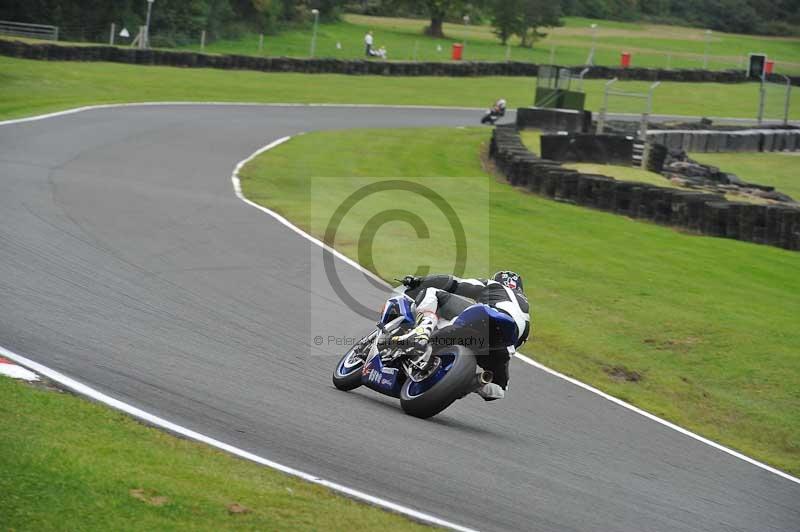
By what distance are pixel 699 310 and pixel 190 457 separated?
9115mm

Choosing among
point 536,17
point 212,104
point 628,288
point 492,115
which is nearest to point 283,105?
point 212,104

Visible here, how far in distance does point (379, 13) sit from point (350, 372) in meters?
71.1

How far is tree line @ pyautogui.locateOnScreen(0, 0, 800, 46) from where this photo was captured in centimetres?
4619

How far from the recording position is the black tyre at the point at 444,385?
7906mm

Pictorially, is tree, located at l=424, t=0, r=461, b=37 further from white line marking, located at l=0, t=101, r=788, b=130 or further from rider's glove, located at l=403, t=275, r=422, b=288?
rider's glove, located at l=403, t=275, r=422, b=288

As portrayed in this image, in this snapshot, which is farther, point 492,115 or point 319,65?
point 319,65

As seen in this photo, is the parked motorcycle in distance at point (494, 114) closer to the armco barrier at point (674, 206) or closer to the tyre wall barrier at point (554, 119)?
the tyre wall barrier at point (554, 119)

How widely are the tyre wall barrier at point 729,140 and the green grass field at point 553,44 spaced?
17549 mm

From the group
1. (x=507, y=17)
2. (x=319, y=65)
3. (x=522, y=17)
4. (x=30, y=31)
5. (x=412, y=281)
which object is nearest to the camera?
(x=412, y=281)

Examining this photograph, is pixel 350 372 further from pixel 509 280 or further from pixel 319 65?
pixel 319 65

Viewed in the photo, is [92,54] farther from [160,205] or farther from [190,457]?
[190,457]

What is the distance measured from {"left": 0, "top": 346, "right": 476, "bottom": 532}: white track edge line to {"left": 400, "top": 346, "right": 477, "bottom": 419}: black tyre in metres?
1.95

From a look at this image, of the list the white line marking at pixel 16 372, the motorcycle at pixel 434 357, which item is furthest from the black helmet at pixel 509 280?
the white line marking at pixel 16 372

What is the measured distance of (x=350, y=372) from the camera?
8.65 m
